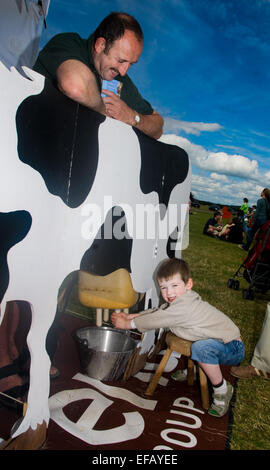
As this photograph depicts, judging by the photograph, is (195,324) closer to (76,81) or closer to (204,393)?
(204,393)

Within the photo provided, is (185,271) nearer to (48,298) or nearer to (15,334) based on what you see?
(48,298)

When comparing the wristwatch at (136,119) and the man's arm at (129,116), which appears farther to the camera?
the wristwatch at (136,119)

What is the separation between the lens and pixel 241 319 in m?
4.34

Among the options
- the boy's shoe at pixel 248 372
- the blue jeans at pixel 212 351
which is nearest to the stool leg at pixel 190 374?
the blue jeans at pixel 212 351

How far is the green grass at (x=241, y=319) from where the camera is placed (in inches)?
83.2

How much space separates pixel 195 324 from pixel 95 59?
161 cm

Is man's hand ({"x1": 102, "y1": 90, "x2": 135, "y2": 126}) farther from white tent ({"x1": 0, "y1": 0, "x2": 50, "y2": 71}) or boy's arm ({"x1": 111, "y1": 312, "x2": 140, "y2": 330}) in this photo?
boy's arm ({"x1": 111, "y1": 312, "x2": 140, "y2": 330})

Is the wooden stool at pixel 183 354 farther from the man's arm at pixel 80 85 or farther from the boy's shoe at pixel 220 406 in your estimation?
the man's arm at pixel 80 85

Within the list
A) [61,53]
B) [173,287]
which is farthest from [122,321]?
[61,53]

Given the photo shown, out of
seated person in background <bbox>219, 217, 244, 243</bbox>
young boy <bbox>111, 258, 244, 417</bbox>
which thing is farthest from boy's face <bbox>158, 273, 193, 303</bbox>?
seated person in background <bbox>219, 217, 244, 243</bbox>

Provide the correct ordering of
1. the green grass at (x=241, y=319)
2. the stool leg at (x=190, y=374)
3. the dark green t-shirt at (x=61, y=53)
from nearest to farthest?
1. the dark green t-shirt at (x=61, y=53)
2. the green grass at (x=241, y=319)
3. the stool leg at (x=190, y=374)

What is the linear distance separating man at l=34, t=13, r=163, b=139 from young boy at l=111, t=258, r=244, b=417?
1019 millimetres

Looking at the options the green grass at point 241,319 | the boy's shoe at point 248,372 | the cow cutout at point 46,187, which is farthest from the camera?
the boy's shoe at point 248,372
